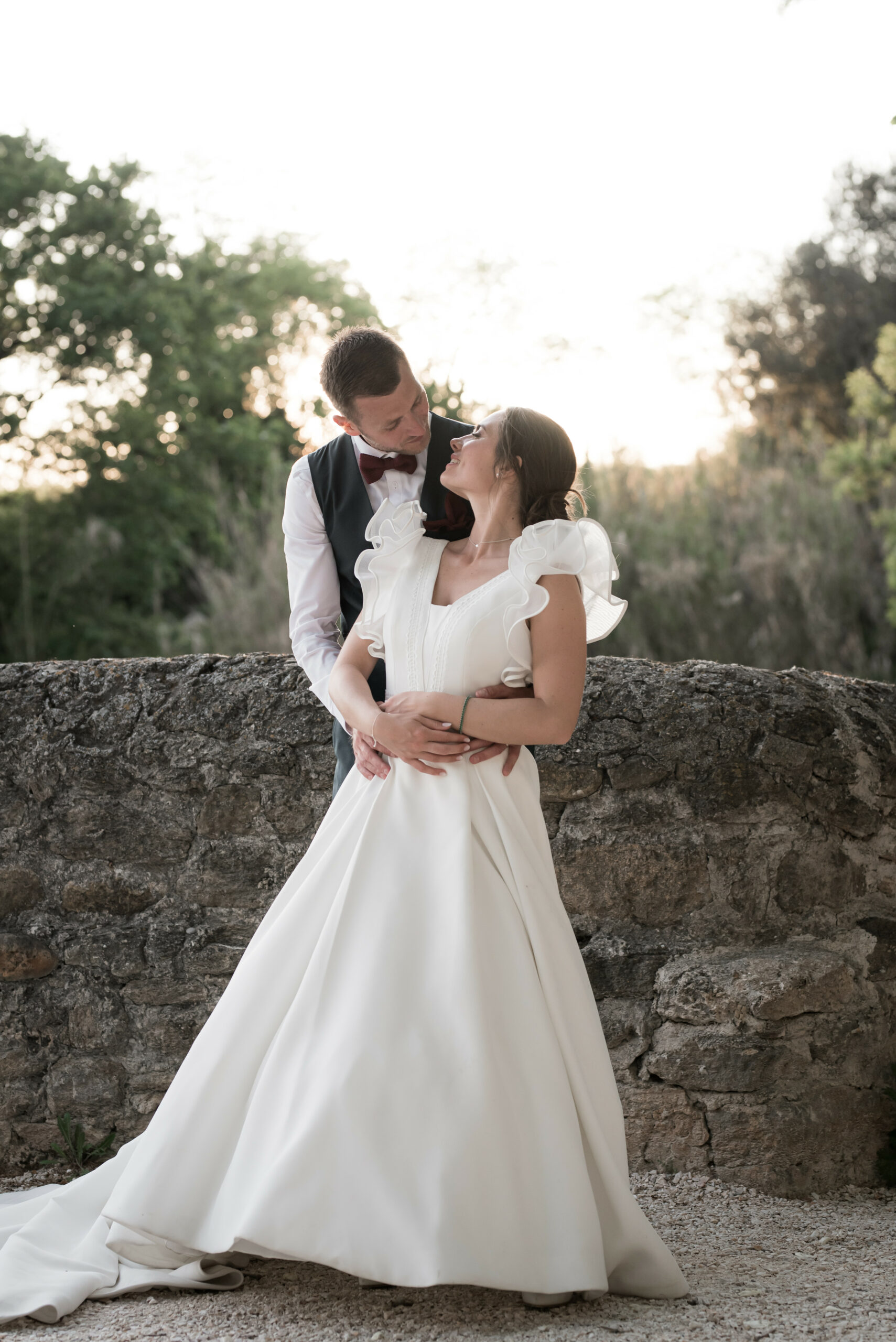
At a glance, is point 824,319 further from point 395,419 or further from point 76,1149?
point 76,1149

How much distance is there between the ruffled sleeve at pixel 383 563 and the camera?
7.66 feet

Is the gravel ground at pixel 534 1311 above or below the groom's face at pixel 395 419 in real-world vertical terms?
below

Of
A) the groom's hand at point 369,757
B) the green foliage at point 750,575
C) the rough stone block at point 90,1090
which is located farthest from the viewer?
the green foliage at point 750,575

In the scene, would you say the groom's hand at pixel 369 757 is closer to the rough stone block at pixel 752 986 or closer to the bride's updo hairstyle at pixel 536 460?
the bride's updo hairstyle at pixel 536 460

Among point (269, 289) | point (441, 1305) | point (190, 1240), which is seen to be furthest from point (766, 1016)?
point (269, 289)

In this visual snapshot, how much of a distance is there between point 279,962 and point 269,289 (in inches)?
850

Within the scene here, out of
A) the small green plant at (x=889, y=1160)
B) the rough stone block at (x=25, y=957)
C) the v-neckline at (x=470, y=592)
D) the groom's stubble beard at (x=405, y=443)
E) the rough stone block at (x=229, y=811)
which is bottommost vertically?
the small green plant at (x=889, y=1160)

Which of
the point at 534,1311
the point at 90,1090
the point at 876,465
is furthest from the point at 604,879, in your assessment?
the point at 876,465

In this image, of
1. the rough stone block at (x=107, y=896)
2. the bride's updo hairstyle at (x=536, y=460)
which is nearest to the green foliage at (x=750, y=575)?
the rough stone block at (x=107, y=896)

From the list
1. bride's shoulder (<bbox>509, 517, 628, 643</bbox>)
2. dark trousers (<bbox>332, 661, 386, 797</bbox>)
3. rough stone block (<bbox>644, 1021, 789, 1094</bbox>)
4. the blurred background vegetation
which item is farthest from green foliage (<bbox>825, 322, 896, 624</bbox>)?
bride's shoulder (<bbox>509, 517, 628, 643</bbox>)

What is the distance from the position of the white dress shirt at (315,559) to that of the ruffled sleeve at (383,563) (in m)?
0.32

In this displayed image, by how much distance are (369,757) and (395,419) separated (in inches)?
34.2

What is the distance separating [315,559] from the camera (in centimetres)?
282

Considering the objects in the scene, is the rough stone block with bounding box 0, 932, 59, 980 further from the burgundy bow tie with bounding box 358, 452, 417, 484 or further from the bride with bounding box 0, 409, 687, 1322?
the burgundy bow tie with bounding box 358, 452, 417, 484
